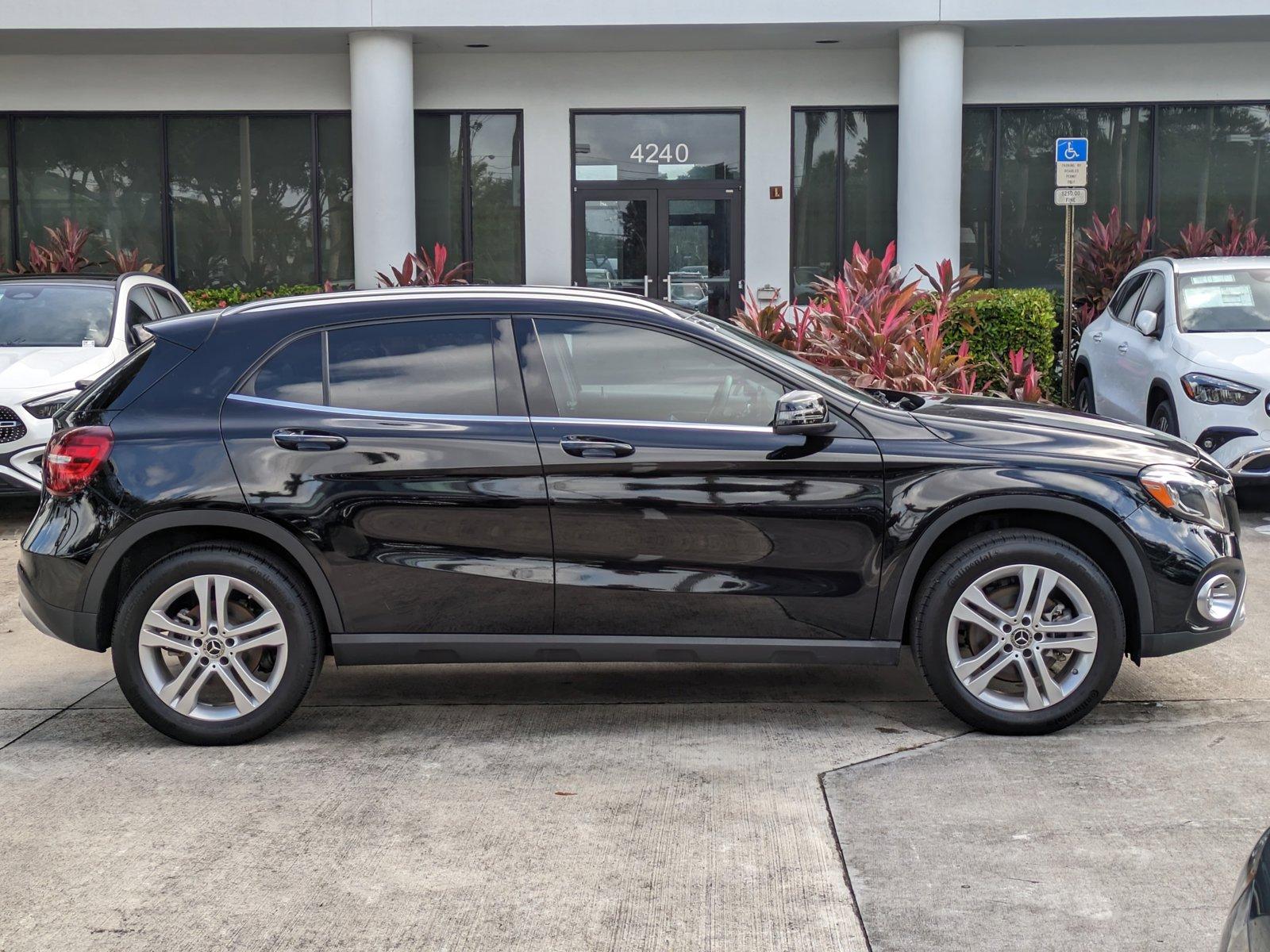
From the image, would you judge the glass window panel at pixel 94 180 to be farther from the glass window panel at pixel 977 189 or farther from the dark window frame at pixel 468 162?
the glass window panel at pixel 977 189

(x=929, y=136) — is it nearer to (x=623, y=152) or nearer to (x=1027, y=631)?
(x=623, y=152)

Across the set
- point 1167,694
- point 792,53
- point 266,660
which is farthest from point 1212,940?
point 792,53

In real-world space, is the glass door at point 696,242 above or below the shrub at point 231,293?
above

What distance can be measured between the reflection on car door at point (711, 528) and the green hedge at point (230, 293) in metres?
13.0

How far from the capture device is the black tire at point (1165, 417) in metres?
10.1

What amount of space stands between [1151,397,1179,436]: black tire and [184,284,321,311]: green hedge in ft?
34.6

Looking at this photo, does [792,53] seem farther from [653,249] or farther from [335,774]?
[335,774]

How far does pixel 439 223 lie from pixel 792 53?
496cm

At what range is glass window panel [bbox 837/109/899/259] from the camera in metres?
18.4

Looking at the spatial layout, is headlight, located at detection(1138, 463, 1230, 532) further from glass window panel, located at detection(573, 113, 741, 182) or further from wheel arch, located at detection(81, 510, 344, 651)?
glass window panel, located at detection(573, 113, 741, 182)

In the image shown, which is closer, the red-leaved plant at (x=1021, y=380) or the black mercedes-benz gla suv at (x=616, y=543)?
the black mercedes-benz gla suv at (x=616, y=543)

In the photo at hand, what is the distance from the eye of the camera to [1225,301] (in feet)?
35.6

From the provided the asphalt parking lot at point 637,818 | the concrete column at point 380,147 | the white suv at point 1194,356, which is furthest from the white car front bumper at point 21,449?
the concrete column at point 380,147

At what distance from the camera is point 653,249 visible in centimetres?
1838
